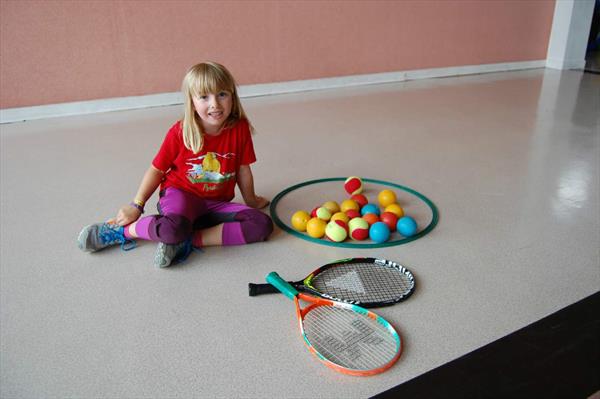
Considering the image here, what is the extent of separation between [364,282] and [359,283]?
20 millimetres

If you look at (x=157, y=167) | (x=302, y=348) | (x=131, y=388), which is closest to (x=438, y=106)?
(x=157, y=167)

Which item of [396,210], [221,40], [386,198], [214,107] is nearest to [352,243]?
[396,210]

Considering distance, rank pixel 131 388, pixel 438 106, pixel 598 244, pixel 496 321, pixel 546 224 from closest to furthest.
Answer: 1. pixel 131 388
2. pixel 496 321
3. pixel 598 244
4. pixel 546 224
5. pixel 438 106

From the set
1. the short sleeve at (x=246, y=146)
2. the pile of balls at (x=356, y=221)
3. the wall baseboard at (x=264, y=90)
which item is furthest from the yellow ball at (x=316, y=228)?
the wall baseboard at (x=264, y=90)

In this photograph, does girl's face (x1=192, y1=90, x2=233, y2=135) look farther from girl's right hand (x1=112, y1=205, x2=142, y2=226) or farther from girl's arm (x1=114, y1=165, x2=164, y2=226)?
girl's right hand (x1=112, y1=205, x2=142, y2=226)

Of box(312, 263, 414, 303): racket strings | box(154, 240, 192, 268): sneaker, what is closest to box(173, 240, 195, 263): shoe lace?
box(154, 240, 192, 268): sneaker

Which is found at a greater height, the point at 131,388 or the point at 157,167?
the point at 157,167

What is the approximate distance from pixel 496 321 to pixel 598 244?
0.78 metres

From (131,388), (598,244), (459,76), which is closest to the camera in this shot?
(131,388)

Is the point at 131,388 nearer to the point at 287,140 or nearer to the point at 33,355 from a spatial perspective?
the point at 33,355

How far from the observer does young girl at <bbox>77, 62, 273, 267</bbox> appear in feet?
6.23

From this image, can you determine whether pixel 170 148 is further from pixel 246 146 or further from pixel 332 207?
pixel 332 207

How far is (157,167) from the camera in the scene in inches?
80.9

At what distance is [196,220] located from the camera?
214 centimetres
